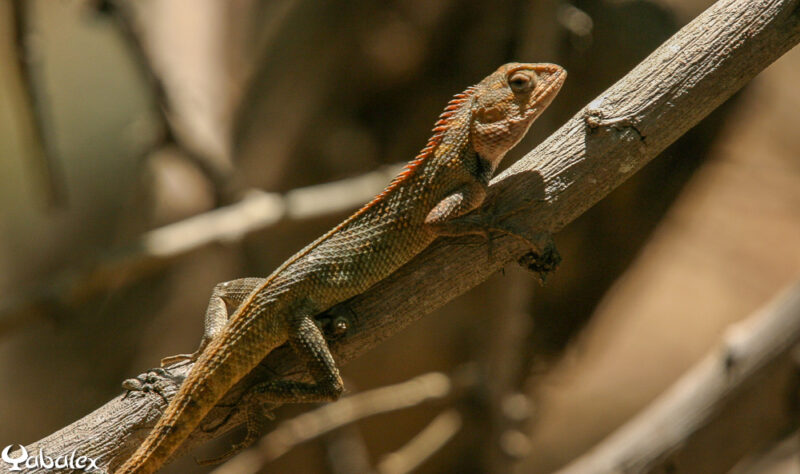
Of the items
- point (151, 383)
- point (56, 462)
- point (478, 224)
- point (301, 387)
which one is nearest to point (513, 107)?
point (478, 224)

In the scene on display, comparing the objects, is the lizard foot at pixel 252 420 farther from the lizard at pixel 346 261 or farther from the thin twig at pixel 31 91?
the thin twig at pixel 31 91

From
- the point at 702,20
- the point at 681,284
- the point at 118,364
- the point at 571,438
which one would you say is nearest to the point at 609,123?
the point at 702,20

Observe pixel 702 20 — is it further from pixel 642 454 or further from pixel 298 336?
pixel 642 454

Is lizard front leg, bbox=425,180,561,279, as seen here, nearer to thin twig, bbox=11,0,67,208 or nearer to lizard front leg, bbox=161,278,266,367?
lizard front leg, bbox=161,278,266,367

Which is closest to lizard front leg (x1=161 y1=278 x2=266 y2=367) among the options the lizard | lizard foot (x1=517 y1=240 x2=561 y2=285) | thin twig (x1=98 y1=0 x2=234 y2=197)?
the lizard

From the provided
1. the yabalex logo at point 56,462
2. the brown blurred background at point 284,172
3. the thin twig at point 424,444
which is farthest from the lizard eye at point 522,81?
the thin twig at point 424,444

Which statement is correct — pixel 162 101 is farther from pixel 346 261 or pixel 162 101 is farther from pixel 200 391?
pixel 200 391

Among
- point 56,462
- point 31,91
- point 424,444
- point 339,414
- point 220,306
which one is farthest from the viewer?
point 424,444
